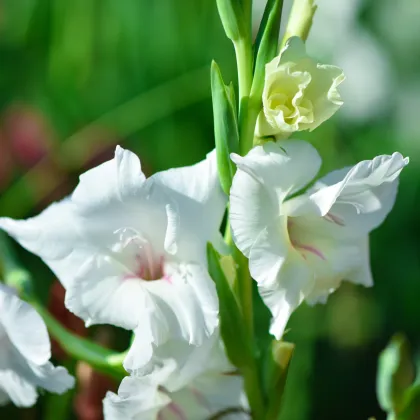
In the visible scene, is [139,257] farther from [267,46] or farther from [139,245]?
[267,46]

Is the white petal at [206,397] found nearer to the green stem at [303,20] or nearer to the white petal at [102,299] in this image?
the white petal at [102,299]

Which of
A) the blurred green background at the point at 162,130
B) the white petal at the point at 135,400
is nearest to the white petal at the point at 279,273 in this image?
the white petal at the point at 135,400

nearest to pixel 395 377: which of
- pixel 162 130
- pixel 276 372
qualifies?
pixel 276 372

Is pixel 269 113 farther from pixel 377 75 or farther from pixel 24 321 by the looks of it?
pixel 377 75

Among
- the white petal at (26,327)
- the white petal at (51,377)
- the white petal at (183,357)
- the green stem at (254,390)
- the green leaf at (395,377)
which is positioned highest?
the white petal at (26,327)

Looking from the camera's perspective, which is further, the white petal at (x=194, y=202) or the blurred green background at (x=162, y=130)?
the blurred green background at (x=162, y=130)

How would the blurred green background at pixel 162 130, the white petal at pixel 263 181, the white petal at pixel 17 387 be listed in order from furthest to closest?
the blurred green background at pixel 162 130
the white petal at pixel 17 387
the white petal at pixel 263 181

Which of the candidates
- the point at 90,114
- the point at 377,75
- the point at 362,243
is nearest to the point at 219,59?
the point at 90,114

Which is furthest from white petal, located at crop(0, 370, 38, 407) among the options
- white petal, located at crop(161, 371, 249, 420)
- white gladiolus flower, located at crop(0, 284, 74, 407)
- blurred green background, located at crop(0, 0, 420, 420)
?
blurred green background, located at crop(0, 0, 420, 420)
